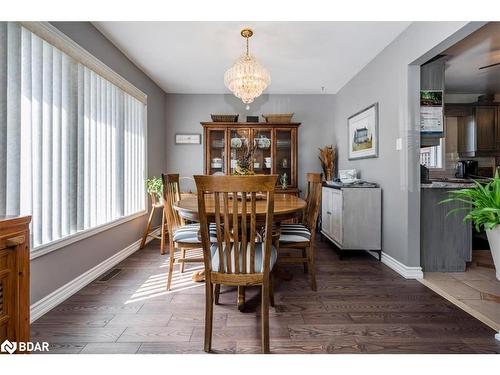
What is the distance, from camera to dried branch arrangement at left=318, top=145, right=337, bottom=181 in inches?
163

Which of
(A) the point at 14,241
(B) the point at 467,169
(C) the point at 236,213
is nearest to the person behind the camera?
(A) the point at 14,241

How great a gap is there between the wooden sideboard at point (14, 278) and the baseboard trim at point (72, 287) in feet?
2.18

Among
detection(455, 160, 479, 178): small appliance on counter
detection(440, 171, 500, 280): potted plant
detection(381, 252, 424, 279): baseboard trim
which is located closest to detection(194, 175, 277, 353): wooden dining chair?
detection(440, 171, 500, 280): potted plant

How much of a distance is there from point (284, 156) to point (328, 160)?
0.71 m

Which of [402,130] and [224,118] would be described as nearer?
[402,130]

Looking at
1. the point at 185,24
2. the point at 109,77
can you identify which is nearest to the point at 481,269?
the point at 185,24

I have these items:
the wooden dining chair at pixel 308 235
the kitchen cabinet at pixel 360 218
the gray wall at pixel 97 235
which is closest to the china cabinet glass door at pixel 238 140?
the gray wall at pixel 97 235

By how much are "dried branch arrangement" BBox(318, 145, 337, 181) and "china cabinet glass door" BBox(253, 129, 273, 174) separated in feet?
2.83

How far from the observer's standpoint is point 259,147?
418cm

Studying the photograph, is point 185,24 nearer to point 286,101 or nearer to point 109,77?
point 109,77

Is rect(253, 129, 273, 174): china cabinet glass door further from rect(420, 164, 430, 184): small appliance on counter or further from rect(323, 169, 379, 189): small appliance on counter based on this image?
rect(420, 164, 430, 184): small appliance on counter

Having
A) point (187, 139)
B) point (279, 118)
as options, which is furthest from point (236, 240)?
point (187, 139)

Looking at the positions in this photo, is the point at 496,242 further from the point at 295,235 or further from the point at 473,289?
the point at 295,235

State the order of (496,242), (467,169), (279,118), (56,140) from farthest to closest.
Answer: (279,118)
(467,169)
(56,140)
(496,242)
